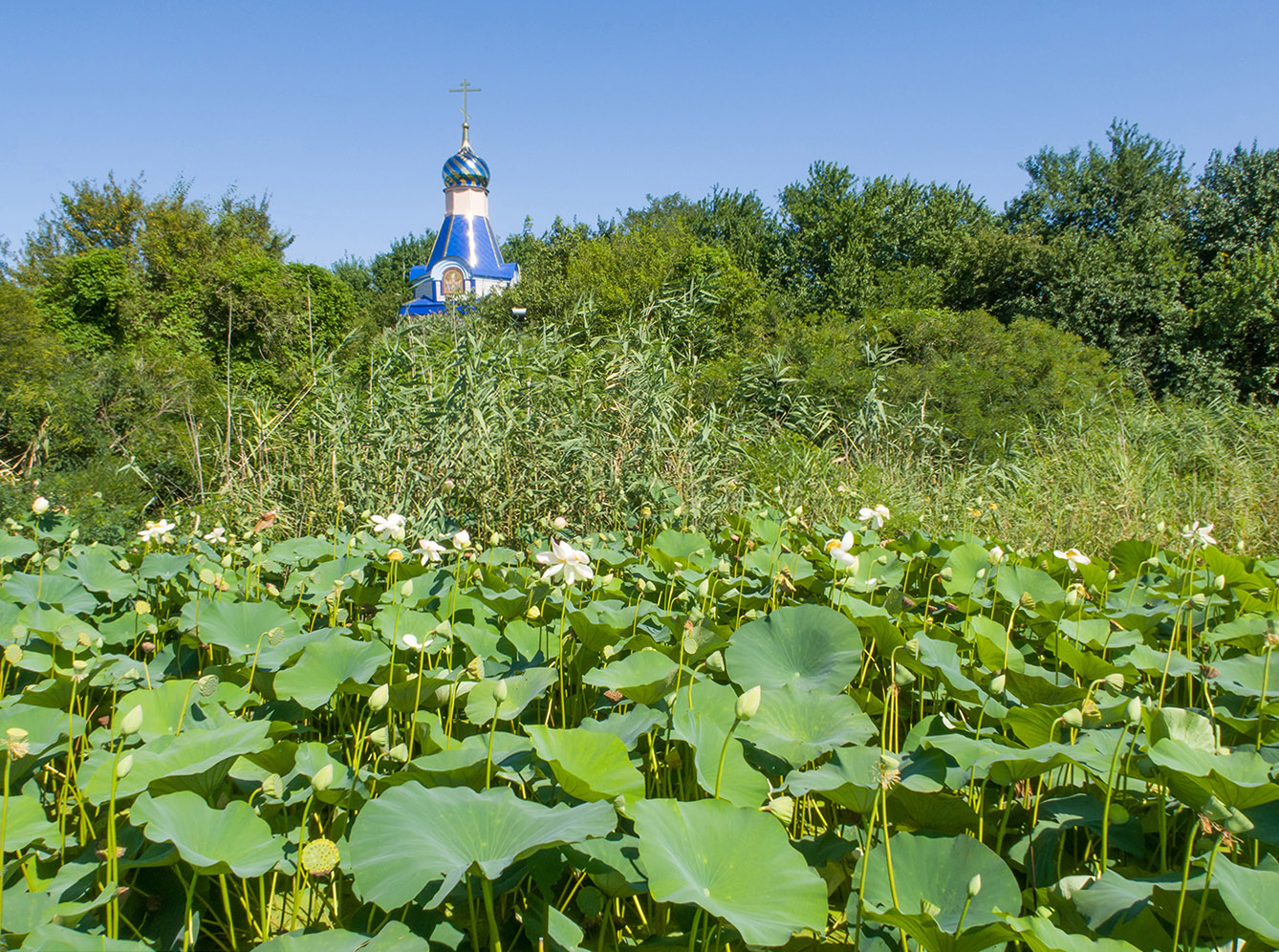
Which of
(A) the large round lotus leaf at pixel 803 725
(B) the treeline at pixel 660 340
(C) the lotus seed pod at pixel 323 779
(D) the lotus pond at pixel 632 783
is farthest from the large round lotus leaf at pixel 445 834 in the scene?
(B) the treeline at pixel 660 340

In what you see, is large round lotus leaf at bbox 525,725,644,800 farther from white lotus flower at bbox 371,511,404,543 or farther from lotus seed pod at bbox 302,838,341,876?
white lotus flower at bbox 371,511,404,543

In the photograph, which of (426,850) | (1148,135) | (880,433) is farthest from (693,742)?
(1148,135)

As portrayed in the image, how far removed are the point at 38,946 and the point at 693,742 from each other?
0.87 m

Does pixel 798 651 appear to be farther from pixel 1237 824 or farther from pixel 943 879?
pixel 1237 824

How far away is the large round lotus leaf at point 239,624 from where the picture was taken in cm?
179

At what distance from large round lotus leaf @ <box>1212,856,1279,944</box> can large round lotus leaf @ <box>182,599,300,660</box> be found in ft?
Answer: 5.67

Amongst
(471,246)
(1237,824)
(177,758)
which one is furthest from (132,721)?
(471,246)

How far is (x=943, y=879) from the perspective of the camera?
42.8 inches

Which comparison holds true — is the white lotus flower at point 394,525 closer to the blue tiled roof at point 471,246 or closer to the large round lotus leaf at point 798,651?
the large round lotus leaf at point 798,651

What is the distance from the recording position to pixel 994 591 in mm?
2283

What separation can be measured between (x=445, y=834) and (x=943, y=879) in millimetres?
687

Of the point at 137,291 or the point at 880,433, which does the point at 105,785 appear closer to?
the point at 880,433

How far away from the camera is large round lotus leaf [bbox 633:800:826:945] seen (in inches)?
35.5

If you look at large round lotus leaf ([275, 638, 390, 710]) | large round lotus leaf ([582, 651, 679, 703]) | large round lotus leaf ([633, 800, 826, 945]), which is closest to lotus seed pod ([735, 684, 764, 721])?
large round lotus leaf ([633, 800, 826, 945])
